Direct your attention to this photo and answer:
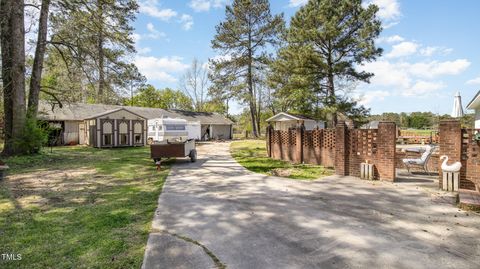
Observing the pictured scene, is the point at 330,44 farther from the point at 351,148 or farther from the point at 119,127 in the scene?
the point at 119,127

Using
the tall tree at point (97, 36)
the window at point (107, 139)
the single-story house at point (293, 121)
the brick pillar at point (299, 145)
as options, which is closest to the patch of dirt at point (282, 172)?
the brick pillar at point (299, 145)

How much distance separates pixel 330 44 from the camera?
21.2 metres

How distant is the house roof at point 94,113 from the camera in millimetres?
24603

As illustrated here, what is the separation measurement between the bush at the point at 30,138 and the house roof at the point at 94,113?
239 cm

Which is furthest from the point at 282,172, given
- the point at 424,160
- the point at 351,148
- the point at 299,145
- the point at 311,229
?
the point at 311,229

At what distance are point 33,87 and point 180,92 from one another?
3778 cm

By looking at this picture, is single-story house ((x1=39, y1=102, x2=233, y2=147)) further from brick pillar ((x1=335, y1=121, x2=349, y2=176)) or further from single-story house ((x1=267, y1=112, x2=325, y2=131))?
brick pillar ((x1=335, y1=121, x2=349, y2=176))

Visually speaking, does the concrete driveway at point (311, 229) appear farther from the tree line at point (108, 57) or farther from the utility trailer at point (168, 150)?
the tree line at point (108, 57)

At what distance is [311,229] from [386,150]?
524 cm

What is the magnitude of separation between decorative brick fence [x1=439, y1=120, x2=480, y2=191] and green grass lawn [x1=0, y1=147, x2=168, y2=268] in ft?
24.0

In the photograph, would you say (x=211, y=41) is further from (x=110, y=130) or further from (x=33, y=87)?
(x=33, y=87)

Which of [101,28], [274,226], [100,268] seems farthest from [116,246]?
[101,28]

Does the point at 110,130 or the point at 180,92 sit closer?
the point at 110,130

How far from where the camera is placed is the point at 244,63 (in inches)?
1430
